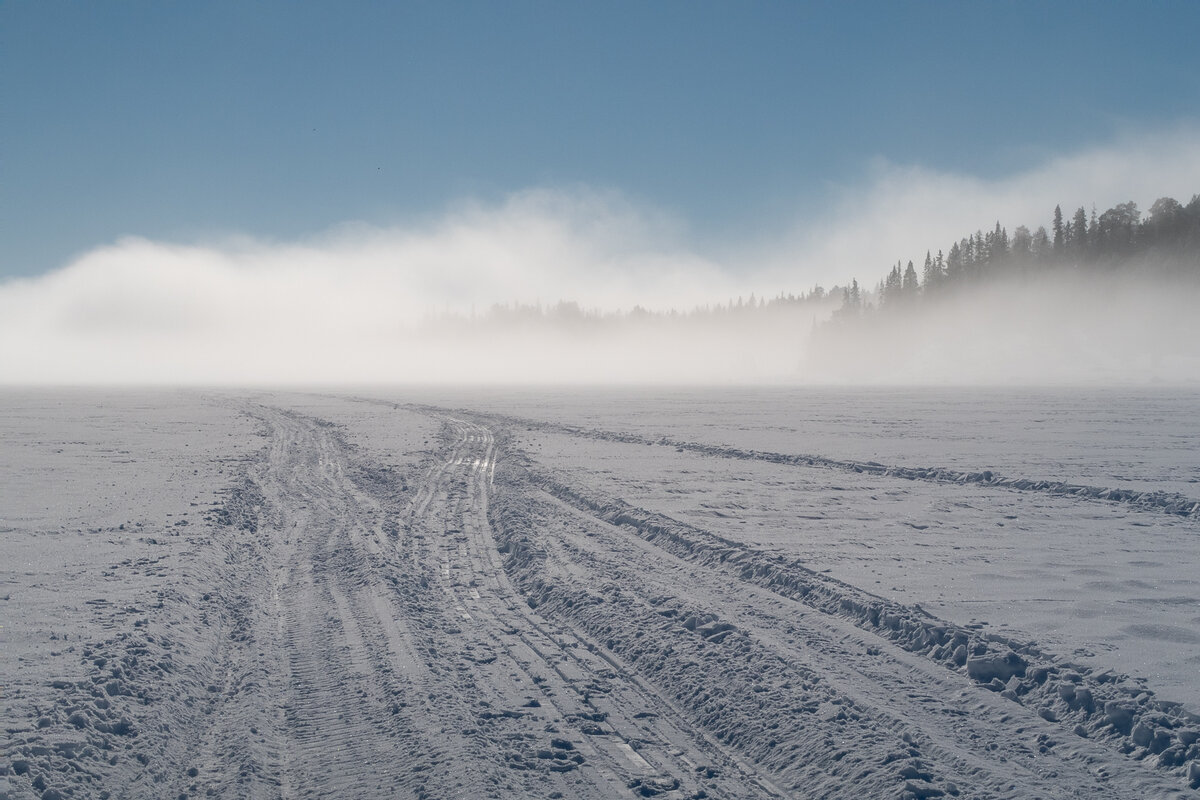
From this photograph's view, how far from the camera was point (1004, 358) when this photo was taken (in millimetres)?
97625

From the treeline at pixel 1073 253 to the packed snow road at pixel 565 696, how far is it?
118876 mm

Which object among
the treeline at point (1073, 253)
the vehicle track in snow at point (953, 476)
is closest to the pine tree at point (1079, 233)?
the treeline at point (1073, 253)

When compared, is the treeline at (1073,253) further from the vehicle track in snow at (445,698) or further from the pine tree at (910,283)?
the vehicle track in snow at (445,698)

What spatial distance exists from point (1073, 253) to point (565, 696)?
13303 centimetres

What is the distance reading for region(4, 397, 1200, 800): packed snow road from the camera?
14.3ft

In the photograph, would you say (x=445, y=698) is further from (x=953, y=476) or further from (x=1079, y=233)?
(x=1079, y=233)

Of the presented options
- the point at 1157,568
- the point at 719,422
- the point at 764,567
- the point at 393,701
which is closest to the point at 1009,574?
the point at 1157,568

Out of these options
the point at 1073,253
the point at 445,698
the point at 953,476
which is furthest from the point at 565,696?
the point at 1073,253

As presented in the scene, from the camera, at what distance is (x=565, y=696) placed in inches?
217

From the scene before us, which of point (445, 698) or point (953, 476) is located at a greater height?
point (953, 476)

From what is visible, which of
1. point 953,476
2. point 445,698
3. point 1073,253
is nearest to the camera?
point 445,698

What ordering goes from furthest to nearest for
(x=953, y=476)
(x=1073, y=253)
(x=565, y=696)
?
(x=1073, y=253)
(x=953, y=476)
(x=565, y=696)

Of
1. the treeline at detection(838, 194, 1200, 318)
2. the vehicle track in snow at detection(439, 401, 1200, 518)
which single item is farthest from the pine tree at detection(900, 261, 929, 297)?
the vehicle track in snow at detection(439, 401, 1200, 518)

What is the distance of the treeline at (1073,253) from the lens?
96312 mm
